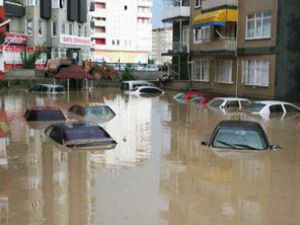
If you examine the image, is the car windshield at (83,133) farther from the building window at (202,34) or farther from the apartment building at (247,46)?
the building window at (202,34)

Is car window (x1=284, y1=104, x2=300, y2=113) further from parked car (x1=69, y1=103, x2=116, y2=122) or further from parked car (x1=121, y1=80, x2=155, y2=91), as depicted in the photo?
parked car (x1=121, y1=80, x2=155, y2=91)

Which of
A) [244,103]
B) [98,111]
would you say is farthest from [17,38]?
[244,103]

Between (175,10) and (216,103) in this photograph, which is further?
(175,10)

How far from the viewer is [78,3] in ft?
247

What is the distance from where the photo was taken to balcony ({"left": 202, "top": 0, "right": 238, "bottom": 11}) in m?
45.9

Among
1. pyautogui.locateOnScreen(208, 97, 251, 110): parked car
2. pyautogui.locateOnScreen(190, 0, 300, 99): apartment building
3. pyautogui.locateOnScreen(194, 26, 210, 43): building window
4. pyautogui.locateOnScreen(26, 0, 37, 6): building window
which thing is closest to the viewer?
pyautogui.locateOnScreen(208, 97, 251, 110): parked car

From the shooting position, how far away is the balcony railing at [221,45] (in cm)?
4616

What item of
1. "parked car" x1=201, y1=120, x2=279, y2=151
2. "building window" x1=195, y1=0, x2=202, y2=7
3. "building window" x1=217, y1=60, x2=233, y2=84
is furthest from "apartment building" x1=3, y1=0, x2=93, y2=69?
"parked car" x1=201, y1=120, x2=279, y2=151

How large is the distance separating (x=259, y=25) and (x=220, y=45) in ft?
17.0

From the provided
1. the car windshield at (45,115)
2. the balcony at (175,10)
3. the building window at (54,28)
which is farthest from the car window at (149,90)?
the car windshield at (45,115)

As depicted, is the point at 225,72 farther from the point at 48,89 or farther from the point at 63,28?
the point at 63,28

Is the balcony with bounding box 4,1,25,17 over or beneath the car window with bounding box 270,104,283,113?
over

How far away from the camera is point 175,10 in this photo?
56.8 meters

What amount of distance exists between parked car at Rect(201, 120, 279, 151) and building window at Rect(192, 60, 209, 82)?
1230 inches
